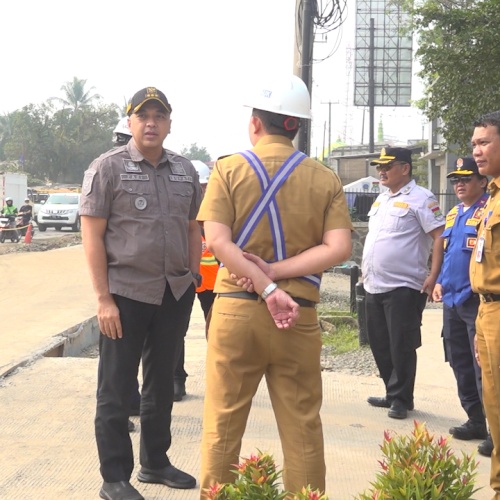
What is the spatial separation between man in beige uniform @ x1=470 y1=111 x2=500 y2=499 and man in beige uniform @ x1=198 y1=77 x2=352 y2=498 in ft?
3.06

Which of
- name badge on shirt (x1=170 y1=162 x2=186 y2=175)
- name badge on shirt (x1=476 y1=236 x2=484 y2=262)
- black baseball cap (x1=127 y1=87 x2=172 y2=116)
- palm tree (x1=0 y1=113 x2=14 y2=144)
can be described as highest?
palm tree (x1=0 y1=113 x2=14 y2=144)

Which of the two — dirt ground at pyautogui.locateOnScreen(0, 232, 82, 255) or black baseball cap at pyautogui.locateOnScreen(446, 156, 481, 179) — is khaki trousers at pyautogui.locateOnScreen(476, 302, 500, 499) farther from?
dirt ground at pyautogui.locateOnScreen(0, 232, 82, 255)

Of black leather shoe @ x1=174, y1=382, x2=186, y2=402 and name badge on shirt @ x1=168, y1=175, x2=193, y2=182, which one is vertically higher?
name badge on shirt @ x1=168, y1=175, x2=193, y2=182

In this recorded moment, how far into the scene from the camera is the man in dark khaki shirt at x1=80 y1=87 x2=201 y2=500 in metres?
4.29

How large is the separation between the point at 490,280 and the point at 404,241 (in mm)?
2011

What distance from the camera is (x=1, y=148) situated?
10006 centimetres

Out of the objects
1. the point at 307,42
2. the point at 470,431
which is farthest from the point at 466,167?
the point at 307,42

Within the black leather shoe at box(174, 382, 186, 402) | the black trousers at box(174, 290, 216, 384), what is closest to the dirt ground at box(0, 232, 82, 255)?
the black trousers at box(174, 290, 216, 384)

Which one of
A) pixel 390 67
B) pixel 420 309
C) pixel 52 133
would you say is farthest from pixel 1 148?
pixel 420 309

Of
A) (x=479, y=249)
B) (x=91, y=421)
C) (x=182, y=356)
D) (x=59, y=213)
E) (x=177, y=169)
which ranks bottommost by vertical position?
(x=59, y=213)

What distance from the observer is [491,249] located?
4.12m

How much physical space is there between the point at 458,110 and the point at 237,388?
15.9 metres

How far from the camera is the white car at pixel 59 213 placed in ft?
127

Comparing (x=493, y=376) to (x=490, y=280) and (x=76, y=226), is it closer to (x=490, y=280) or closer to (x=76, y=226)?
→ (x=490, y=280)
